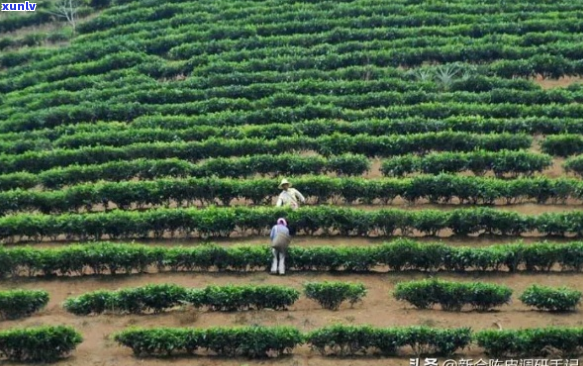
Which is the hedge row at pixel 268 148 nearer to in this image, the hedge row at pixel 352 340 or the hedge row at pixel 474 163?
the hedge row at pixel 474 163

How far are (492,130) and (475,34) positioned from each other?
8374 millimetres

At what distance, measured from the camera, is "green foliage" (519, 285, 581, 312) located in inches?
756

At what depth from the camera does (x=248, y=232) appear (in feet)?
75.6

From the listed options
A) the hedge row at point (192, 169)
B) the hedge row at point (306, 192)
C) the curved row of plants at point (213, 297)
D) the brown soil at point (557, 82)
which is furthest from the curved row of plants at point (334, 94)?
the curved row of plants at point (213, 297)

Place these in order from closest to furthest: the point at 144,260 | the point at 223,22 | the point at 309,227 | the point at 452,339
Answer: the point at 452,339
the point at 144,260
the point at 309,227
the point at 223,22

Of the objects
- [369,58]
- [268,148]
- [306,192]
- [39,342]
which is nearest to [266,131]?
[268,148]

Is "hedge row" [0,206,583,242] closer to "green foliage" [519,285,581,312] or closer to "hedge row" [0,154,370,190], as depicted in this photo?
"hedge row" [0,154,370,190]

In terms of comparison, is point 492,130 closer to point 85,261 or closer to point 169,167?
point 169,167

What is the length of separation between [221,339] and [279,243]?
3226mm

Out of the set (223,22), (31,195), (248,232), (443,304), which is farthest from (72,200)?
(223,22)

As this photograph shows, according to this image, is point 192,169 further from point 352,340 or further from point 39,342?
point 352,340

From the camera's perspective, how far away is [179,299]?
19562mm

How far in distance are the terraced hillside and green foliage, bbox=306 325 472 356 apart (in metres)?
0.03

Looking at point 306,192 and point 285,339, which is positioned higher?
point 306,192
